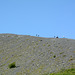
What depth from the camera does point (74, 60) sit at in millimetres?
23875

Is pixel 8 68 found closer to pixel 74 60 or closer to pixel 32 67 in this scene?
pixel 32 67

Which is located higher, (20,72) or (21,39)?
(21,39)

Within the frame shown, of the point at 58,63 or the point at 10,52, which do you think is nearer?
the point at 58,63

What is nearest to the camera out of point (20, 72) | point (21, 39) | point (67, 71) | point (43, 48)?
point (67, 71)

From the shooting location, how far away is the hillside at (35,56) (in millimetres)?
22609

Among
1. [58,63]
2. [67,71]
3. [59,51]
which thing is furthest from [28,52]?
[67,71]

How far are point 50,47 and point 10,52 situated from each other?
6.02 m

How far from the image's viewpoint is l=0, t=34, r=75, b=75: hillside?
22609 mm

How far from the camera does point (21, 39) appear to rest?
36.0m

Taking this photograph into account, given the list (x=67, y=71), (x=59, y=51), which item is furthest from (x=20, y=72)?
(x=59, y=51)

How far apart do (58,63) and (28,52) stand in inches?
257

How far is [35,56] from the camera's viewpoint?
1054 inches

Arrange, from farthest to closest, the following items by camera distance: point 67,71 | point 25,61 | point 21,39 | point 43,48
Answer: point 21,39
point 43,48
point 25,61
point 67,71

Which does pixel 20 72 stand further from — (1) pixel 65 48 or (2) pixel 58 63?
(1) pixel 65 48
